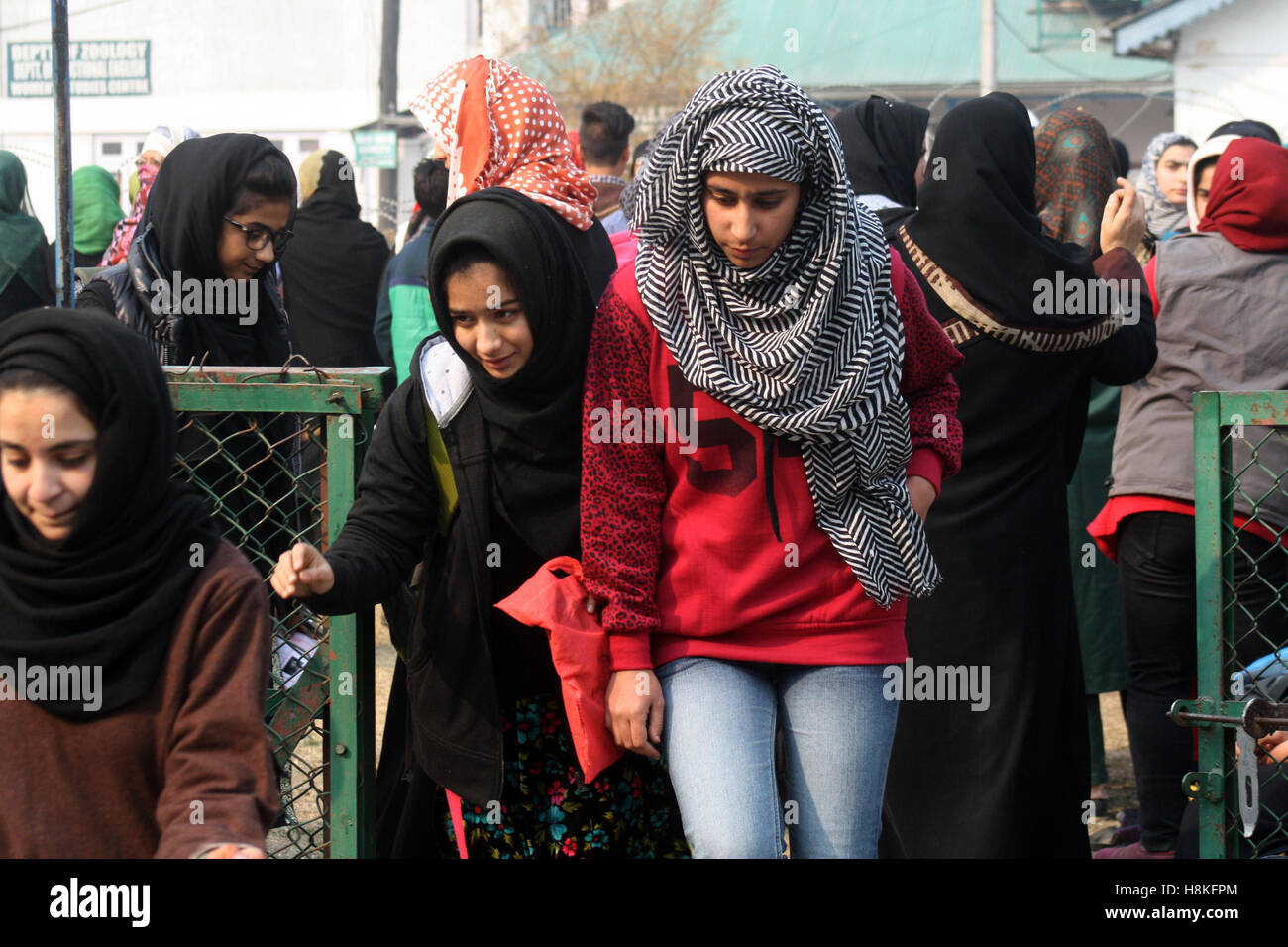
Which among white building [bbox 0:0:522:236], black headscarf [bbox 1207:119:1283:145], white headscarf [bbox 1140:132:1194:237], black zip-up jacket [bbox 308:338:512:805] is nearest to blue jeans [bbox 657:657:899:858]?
black zip-up jacket [bbox 308:338:512:805]

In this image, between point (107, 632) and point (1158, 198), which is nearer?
point (107, 632)

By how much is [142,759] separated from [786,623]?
3.53ft

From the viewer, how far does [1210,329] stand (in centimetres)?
412

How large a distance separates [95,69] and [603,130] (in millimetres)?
22239

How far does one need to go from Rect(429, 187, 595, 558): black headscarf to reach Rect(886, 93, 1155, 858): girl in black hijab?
4.01 feet

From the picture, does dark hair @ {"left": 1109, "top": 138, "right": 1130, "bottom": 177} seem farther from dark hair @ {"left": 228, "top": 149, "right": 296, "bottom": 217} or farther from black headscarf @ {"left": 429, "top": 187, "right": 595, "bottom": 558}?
black headscarf @ {"left": 429, "top": 187, "right": 595, "bottom": 558}

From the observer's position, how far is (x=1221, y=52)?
59.2ft

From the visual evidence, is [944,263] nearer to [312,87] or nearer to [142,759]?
[142,759]

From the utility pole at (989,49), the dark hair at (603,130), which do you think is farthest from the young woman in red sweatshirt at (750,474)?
the utility pole at (989,49)

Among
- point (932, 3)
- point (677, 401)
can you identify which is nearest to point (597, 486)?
point (677, 401)

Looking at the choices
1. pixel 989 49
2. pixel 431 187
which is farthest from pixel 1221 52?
pixel 431 187

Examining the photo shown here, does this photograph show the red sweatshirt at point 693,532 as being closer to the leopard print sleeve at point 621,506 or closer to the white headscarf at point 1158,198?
the leopard print sleeve at point 621,506

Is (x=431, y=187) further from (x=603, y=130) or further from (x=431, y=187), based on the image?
(x=603, y=130)

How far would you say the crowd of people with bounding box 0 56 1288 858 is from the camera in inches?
88.0
